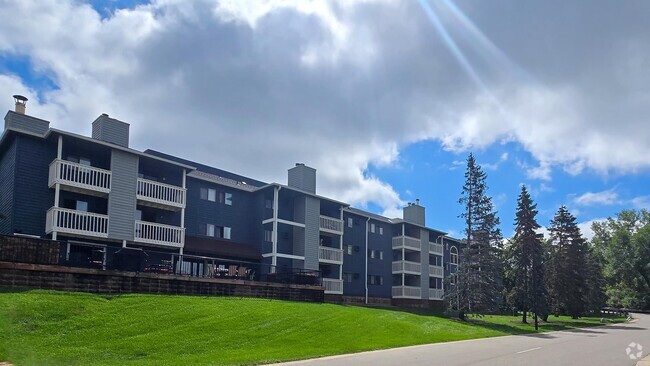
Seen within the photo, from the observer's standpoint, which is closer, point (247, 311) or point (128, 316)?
point (128, 316)

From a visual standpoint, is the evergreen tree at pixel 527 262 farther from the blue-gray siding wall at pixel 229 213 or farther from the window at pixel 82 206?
the window at pixel 82 206

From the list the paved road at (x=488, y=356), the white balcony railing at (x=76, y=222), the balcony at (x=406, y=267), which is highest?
the white balcony railing at (x=76, y=222)

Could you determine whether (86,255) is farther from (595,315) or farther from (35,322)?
(595,315)

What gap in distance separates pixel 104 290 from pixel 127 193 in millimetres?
7883

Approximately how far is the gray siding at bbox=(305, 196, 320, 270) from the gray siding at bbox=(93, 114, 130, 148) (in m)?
14.1

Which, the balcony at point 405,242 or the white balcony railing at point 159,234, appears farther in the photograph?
the balcony at point 405,242

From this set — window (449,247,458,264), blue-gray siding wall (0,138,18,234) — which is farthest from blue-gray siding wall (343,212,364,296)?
blue-gray siding wall (0,138,18,234)

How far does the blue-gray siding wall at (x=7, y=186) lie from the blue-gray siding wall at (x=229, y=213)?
9.54 m

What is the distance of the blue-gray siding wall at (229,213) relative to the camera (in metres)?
32.3

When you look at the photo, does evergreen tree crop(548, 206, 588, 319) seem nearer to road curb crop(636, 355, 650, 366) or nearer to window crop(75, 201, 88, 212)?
road curb crop(636, 355, 650, 366)

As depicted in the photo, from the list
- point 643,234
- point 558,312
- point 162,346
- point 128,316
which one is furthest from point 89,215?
point 643,234

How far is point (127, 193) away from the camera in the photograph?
88.7 feet

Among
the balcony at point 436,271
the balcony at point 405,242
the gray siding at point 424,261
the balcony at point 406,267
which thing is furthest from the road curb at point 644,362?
the balcony at point 436,271

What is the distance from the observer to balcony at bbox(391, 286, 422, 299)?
47.4m
